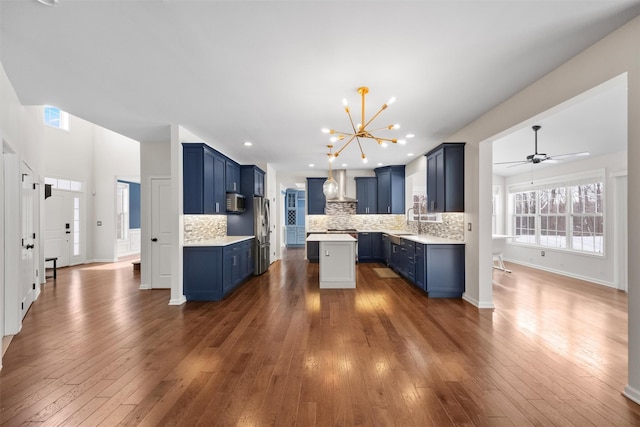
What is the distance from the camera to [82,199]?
8.09 m

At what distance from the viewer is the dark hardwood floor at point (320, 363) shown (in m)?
1.95

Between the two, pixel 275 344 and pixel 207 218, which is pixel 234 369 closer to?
pixel 275 344

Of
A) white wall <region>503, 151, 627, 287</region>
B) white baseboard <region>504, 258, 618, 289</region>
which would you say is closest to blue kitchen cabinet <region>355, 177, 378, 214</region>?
white wall <region>503, 151, 627, 287</region>

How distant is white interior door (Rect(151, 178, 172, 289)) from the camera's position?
5.25 metres

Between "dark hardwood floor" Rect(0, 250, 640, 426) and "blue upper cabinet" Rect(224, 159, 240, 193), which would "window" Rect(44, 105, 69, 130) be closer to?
"blue upper cabinet" Rect(224, 159, 240, 193)

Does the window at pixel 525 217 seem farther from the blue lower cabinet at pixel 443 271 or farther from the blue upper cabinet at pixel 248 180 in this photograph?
the blue upper cabinet at pixel 248 180

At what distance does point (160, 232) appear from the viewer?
525 centimetres

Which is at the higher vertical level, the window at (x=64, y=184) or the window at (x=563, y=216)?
the window at (x=64, y=184)

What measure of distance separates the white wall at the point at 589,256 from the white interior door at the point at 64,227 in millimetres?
11931

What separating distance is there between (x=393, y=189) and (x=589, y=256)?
14.5 ft

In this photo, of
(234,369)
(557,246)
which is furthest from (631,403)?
(557,246)

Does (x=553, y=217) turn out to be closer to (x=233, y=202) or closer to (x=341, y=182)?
(x=341, y=182)

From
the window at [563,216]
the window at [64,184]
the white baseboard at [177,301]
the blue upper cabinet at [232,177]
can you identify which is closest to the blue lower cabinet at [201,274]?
the white baseboard at [177,301]

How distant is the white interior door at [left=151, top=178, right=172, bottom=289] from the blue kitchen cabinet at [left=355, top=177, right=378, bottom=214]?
5.22m
